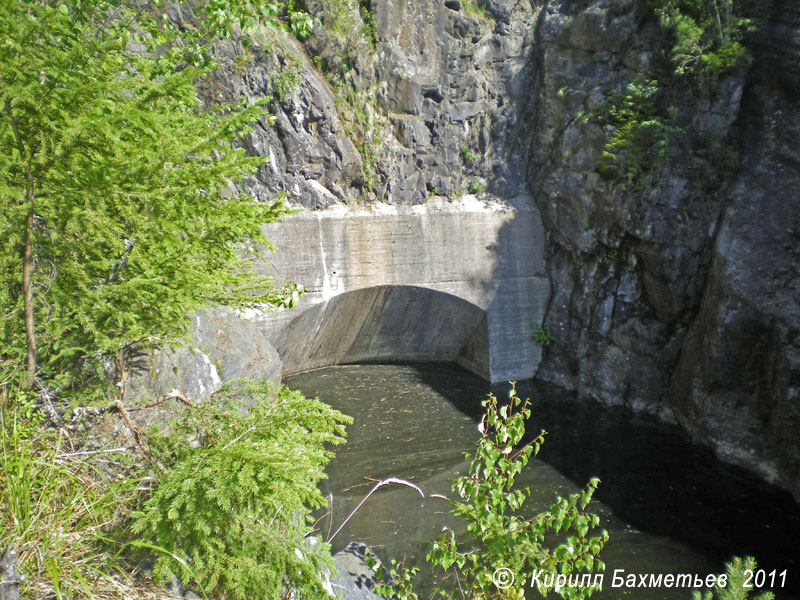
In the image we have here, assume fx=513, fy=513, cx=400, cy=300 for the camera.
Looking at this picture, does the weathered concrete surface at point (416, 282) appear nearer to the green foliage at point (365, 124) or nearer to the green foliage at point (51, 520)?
the green foliage at point (365, 124)

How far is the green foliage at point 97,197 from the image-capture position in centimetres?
273

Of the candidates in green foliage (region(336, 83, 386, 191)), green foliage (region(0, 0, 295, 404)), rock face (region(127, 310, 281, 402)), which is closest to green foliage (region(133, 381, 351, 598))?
green foliage (region(0, 0, 295, 404))

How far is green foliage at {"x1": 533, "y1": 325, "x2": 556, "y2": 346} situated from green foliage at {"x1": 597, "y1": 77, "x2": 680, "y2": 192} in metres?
3.64

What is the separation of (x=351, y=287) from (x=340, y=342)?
6.09 ft

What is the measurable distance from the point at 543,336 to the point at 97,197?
33.6 feet

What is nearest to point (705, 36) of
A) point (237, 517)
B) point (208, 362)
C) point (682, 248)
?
point (682, 248)

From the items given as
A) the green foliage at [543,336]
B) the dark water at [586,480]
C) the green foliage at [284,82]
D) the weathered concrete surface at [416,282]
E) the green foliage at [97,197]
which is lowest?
the dark water at [586,480]

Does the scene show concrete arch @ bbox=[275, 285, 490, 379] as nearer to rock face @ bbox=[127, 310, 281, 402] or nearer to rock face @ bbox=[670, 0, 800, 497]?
rock face @ bbox=[127, 310, 281, 402]

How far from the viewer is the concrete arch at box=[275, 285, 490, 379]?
1089 centimetres

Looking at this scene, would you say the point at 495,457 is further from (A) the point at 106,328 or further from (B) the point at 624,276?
(B) the point at 624,276

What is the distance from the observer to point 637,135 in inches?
379

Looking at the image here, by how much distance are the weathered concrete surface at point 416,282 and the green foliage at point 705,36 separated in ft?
13.5

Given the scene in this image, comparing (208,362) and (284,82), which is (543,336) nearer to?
(284,82)

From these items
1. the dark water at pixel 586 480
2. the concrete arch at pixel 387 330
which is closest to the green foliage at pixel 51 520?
the dark water at pixel 586 480
